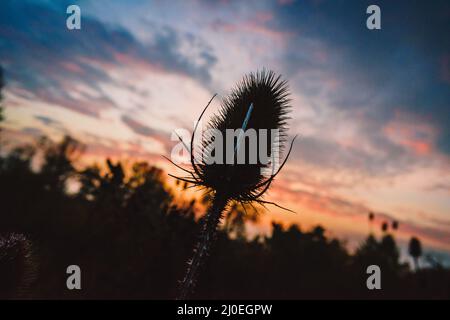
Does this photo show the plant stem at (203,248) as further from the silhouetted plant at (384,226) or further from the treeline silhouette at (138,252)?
the silhouetted plant at (384,226)

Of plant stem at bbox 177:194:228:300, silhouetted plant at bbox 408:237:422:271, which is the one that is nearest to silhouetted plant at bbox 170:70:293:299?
plant stem at bbox 177:194:228:300

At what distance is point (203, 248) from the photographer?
10.2ft

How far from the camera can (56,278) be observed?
12.4 metres

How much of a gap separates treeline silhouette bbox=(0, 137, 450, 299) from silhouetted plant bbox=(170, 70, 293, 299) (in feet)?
1.40

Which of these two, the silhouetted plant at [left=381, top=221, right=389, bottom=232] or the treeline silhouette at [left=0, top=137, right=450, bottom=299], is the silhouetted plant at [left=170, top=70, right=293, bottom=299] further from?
the silhouetted plant at [left=381, top=221, right=389, bottom=232]

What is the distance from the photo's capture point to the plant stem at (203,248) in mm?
2984

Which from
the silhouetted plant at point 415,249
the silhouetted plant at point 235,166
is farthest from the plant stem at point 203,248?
the silhouetted plant at point 415,249

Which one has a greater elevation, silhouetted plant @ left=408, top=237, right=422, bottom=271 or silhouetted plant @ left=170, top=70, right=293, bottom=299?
silhouetted plant @ left=170, top=70, right=293, bottom=299

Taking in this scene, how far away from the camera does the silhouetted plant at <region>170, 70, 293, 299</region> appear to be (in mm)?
3209

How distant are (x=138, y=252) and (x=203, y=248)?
358 inches

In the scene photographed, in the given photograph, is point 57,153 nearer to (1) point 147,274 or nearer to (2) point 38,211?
(2) point 38,211

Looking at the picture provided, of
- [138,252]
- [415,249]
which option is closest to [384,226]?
[415,249]

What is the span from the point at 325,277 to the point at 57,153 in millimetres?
62851

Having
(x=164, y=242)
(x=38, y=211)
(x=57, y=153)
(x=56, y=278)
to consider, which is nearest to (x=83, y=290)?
(x=56, y=278)
